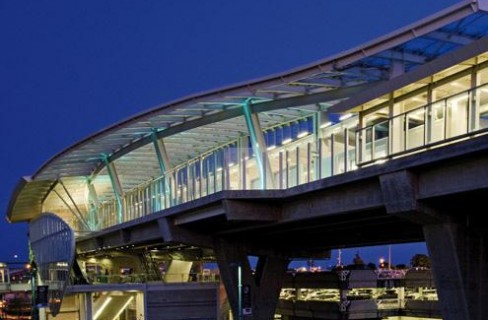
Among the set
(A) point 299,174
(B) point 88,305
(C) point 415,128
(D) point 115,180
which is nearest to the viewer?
(C) point 415,128

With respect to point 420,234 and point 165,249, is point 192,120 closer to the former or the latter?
point 420,234

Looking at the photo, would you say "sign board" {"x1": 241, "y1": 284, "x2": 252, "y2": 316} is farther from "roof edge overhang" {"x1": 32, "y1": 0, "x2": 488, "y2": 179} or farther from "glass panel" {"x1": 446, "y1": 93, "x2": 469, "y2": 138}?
"glass panel" {"x1": 446, "y1": 93, "x2": 469, "y2": 138}

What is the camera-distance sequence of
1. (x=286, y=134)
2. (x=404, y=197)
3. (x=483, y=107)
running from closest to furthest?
(x=483, y=107), (x=404, y=197), (x=286, y=134)

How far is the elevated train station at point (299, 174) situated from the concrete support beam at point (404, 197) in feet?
0.12

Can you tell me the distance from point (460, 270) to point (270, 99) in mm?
14237

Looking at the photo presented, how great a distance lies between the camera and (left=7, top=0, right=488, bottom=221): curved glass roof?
78.7ft

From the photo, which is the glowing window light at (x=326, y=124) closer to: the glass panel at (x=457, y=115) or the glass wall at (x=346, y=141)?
the glass wall at (x=346, y=141)

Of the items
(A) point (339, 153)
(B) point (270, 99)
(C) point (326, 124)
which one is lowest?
(A) point (339, 153)

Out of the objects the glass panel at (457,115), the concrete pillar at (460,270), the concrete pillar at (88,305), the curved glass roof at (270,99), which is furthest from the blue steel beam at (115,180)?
the glass panel at (457,115)

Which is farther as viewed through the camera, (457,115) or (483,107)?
(457,115)

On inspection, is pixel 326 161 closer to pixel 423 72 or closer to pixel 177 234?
pixel 423 72

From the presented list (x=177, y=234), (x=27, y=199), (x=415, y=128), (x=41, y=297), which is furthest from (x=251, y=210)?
(x=27, y=199)

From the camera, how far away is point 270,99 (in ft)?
101

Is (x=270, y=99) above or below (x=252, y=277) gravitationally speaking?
above
